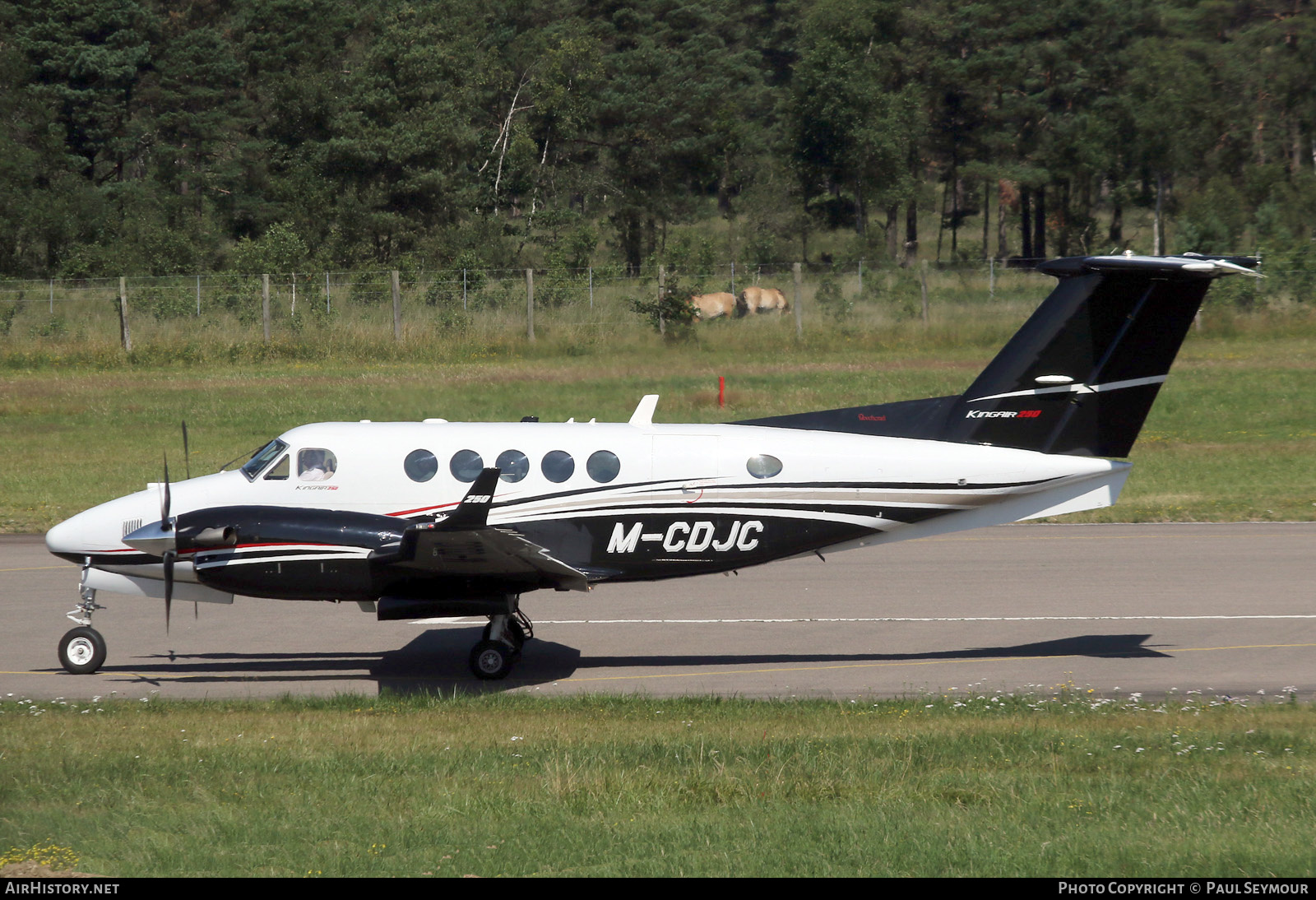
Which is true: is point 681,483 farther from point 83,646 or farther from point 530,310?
point 530,310

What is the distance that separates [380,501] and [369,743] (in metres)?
2.98

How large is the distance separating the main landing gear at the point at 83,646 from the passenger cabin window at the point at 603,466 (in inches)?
190

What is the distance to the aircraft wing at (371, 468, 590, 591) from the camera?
10773 mm

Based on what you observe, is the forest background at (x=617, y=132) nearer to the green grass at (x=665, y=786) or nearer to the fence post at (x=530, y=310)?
the fence post at (x=530, y=310)

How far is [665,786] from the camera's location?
859cm

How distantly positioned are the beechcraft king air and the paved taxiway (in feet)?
2.67

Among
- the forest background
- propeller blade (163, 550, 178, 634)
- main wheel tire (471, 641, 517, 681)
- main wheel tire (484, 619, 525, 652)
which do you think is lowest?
main wheel tire (471, 641, 517, 681)

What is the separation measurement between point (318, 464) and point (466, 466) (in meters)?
1.42

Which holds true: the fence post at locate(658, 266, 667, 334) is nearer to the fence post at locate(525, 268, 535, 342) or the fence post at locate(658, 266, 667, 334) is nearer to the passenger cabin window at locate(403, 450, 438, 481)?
the fence post at locate(525, 268, 535, 342)

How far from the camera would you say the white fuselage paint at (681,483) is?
1217cm

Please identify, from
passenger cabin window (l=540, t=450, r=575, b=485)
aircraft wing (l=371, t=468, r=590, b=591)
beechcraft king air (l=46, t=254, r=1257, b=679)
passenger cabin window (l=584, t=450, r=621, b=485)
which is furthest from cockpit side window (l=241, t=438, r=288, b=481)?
passenger cabin window (l=584, t=450, r=621, b=485)

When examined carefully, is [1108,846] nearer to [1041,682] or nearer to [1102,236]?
[1041,682]

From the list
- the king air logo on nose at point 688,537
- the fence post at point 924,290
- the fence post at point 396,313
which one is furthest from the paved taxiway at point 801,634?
the fence post at point 924,290

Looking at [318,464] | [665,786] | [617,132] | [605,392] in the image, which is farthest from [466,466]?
[617,132]
